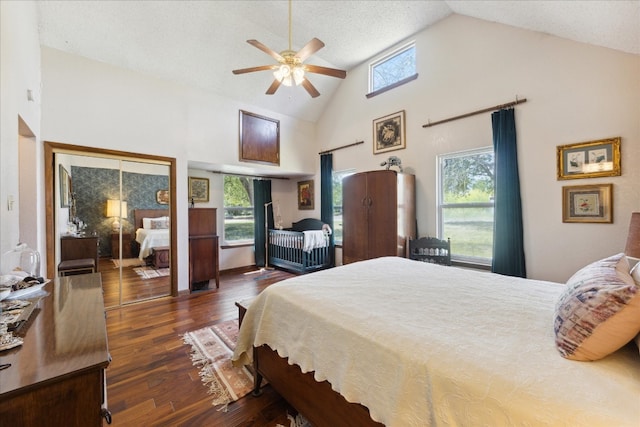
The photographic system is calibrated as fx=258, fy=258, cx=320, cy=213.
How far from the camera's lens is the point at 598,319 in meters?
0.84

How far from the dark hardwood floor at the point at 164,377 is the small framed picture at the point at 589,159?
10.9 feet

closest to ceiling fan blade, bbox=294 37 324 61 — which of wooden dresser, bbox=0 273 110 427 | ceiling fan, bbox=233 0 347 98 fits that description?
ceiling fan, bbox=233 0 347 98

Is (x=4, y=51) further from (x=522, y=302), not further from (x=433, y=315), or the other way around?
(x=522, y=302)

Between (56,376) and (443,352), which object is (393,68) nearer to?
(443,352)

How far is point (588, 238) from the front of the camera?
249 centimetres

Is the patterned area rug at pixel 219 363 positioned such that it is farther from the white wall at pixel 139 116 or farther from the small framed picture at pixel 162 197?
the small framed picture at pixel 162 197

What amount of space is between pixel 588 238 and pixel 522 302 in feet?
6.16

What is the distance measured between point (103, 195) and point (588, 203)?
5.42 meters

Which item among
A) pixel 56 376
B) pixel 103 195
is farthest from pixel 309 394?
pixel 103 195

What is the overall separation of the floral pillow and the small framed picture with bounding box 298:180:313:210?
4.93 meters

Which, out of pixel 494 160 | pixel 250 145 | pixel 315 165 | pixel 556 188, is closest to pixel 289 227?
pixel 315 165

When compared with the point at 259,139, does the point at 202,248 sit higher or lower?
lower

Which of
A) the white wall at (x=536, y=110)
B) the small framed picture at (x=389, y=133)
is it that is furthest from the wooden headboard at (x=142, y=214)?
the white wall at (x=536, y=110)

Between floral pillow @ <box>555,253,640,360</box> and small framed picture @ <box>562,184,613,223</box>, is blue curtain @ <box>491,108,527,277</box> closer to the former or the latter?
small framed picture @ <box>562,184,613,223</box>
